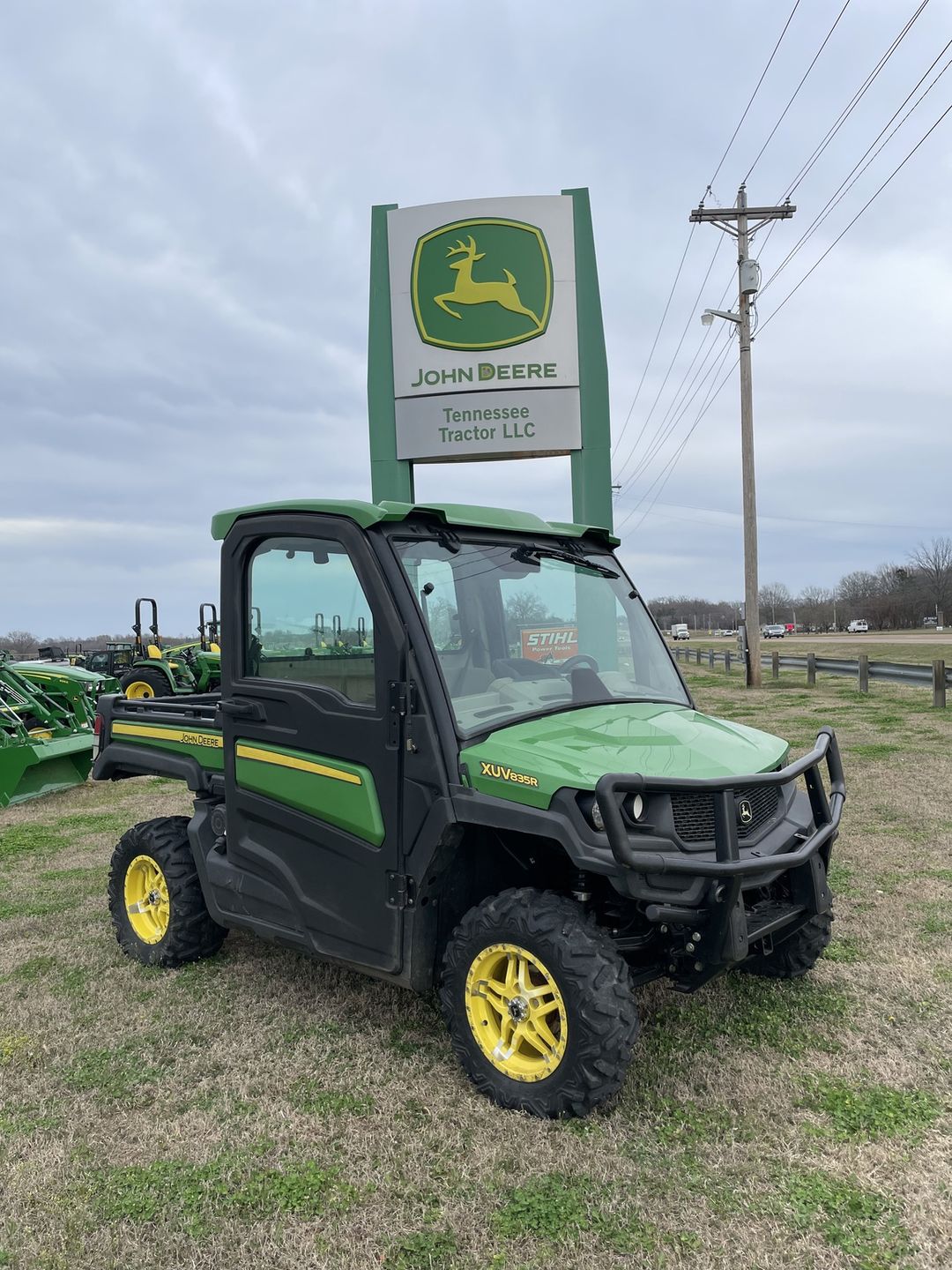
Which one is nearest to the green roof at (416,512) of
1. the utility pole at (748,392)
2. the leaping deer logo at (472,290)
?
the leaping deer logo at (472,290)

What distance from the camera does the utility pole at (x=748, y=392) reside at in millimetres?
19766

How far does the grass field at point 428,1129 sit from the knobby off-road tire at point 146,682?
1081cm

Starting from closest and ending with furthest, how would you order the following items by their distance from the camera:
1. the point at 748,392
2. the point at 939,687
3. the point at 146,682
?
the point at 939,687, the point at 146,682, the point at 748,392

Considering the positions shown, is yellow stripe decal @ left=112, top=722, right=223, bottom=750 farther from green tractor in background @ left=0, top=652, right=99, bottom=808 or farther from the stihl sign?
green tractor in background @ left=0, top=652, right=99, bottom=808

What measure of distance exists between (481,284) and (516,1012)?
9605 millimetres

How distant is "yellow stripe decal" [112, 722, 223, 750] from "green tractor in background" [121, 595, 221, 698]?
9738 mm

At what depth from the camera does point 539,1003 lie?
3.06 metres

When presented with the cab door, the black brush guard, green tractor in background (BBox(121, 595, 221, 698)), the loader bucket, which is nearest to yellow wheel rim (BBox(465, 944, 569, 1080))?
the cab door

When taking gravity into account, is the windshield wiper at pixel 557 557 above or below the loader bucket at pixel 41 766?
above

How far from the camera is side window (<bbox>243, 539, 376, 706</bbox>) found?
3.47 m

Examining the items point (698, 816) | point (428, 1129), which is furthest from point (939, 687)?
point (428, 1129)

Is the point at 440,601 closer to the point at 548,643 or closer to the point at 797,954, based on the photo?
the point at 548,643

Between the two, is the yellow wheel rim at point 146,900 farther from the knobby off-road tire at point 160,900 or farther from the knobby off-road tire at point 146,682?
the knobby off-road tire at point 146,682

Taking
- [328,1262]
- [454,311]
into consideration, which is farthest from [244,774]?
[454,311]
